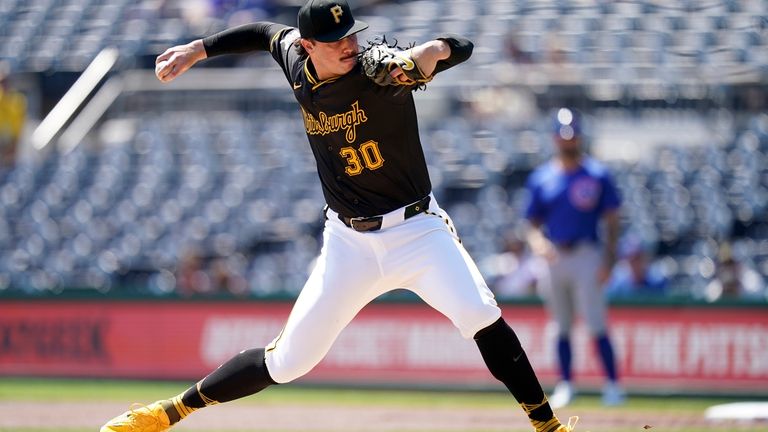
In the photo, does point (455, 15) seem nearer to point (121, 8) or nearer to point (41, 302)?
point (121, 8)

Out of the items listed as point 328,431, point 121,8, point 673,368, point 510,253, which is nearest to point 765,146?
point 510,253

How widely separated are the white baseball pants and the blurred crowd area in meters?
7.25

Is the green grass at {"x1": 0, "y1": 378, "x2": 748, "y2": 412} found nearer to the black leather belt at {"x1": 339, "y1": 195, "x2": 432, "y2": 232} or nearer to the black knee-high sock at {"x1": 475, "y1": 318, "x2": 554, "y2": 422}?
the black knee-high sock at {"x1": 475, "y1": 318, "x2": 554, "y2": 422}

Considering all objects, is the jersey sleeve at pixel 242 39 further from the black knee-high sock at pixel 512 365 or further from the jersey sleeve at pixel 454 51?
the black knee-high sock at pixel 512 365

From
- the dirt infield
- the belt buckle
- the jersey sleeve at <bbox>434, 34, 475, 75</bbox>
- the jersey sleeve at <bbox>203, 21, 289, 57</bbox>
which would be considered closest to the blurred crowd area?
the dirt infield

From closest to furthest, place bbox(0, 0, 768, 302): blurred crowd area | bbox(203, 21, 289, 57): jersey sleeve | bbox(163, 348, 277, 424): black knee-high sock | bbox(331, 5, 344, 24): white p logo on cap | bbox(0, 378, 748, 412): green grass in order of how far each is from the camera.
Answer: bbox(331, 5, 344, 24): white p logo on cap → bbox(163, 348, 277, 424): black knee-high sock → bbox(203, 21, 289, 57): jersey sleeve → bbox(0, 378, 748, 412): green grass → bbox(0, 0, 768, 302): blurred crowd area

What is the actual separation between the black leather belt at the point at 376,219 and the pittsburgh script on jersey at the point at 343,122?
36 cm

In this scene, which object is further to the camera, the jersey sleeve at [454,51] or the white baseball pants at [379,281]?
the white baseball pants at [379,281]

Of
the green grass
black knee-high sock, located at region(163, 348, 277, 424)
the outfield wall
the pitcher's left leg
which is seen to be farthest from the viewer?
the outfield wall

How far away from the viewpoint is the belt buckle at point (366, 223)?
5641mm

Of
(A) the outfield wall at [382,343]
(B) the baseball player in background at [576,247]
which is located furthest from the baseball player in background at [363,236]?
(A) the outfield wall at [382,343]

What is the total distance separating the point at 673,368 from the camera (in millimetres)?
10930

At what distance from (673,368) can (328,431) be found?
4210mm

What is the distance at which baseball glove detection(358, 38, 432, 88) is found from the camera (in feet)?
16.2
